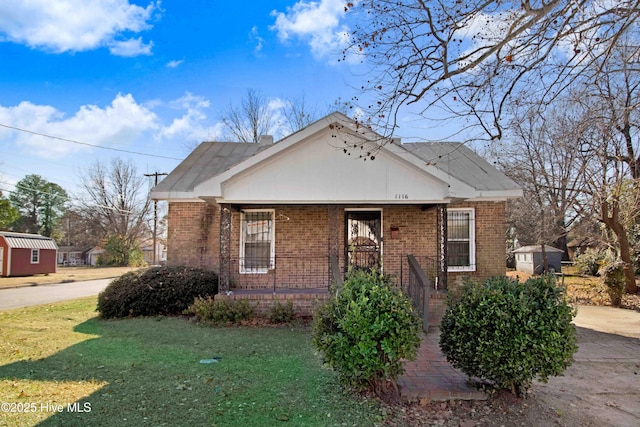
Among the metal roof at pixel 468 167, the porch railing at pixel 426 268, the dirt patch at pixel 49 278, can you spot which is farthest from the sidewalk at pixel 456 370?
the dirt patch at pixel 49 278

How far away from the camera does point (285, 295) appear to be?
1055 cm

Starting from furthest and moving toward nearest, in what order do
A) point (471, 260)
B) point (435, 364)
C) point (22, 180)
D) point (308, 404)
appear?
point (22, 180)
point (471, 260)
point (435, 364)
point (308, 404)

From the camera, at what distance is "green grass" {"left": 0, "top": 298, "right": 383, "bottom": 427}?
4410 mm

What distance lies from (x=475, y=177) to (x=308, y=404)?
31.5 feet

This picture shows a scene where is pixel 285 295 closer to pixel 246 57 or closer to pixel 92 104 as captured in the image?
pixel 246 57

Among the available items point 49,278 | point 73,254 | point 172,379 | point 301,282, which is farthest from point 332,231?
point 73,254

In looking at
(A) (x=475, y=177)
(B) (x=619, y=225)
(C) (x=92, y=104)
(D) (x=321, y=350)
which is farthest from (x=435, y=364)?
(C) (x=92, y=104)

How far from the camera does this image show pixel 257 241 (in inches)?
486

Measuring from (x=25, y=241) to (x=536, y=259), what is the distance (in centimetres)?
3772

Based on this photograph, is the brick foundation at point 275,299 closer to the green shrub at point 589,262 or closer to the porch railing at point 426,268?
the porch railing at point 426,268

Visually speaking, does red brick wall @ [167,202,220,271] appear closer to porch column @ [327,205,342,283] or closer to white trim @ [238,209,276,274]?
white trim @ [238,209,276,274]

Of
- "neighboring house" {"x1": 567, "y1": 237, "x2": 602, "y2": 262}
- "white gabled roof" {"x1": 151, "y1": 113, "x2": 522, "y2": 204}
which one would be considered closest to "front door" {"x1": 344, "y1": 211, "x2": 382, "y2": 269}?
"white gabled roof" {"x1": 151, "y1": 113, "x2": 522, "y2": 204}

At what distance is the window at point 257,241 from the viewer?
12203 mm

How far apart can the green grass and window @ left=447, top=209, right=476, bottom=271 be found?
205 inches
